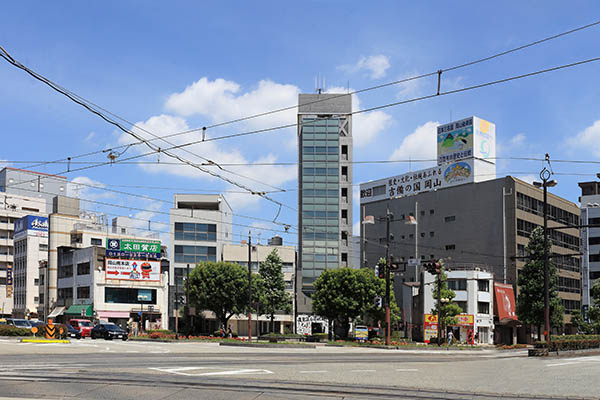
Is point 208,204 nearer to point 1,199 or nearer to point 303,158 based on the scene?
point 303,158

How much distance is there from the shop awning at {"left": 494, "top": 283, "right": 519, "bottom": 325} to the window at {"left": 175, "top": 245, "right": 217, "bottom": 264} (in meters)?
41.6

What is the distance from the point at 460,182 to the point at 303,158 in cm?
2896

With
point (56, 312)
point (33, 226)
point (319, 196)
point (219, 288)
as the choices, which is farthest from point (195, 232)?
point (33, 226)

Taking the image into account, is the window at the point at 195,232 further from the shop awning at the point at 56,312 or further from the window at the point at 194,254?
the shop awning at the point at 56,312

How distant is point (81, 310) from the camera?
271 feet

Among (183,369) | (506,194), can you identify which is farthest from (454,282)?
(183,369)

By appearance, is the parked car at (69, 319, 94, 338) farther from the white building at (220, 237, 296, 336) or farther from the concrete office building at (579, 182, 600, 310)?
the concrete office building at (579, 182, 600, 310)

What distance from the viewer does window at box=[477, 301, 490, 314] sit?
84.9m

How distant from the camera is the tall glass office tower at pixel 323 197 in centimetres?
11794

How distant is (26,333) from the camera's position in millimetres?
51969

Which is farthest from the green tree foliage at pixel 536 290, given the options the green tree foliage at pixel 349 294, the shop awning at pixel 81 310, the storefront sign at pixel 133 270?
the shop awning at pixel 81 310

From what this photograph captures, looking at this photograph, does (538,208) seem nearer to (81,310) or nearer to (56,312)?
(81,310)

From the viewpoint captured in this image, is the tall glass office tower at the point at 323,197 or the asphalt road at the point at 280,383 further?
the tall glass office tower at the point at 323,197

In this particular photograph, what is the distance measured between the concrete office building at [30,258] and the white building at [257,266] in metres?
31.3
